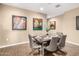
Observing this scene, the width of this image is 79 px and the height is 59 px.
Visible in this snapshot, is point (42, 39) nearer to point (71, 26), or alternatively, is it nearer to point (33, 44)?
point (33, 44)

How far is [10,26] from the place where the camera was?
2688 millimetres

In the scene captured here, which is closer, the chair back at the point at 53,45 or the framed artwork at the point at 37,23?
the chair back at the point at 53,45

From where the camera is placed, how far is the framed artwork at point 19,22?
272 cm

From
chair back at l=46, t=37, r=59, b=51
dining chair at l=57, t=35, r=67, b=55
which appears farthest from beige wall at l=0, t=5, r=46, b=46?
dining chair at l=57, t=35, r=67, b=55

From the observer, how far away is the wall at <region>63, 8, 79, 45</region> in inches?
105

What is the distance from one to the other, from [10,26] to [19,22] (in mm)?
247

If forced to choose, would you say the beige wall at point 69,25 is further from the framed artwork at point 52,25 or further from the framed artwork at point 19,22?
the framed artwork at point 19,22

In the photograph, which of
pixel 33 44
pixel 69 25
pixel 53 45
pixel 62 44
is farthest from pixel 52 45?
pixel 69 25

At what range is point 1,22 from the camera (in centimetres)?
265

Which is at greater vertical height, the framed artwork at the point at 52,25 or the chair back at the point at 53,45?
the framed artwork at the point at 52,25

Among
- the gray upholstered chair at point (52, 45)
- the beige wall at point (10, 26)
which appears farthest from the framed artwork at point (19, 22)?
the gray upholstered chair at point (52, 45)

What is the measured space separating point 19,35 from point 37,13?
729mm

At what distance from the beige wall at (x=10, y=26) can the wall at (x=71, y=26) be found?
1.85ft

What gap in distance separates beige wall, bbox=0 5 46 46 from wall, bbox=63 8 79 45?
564 mm
